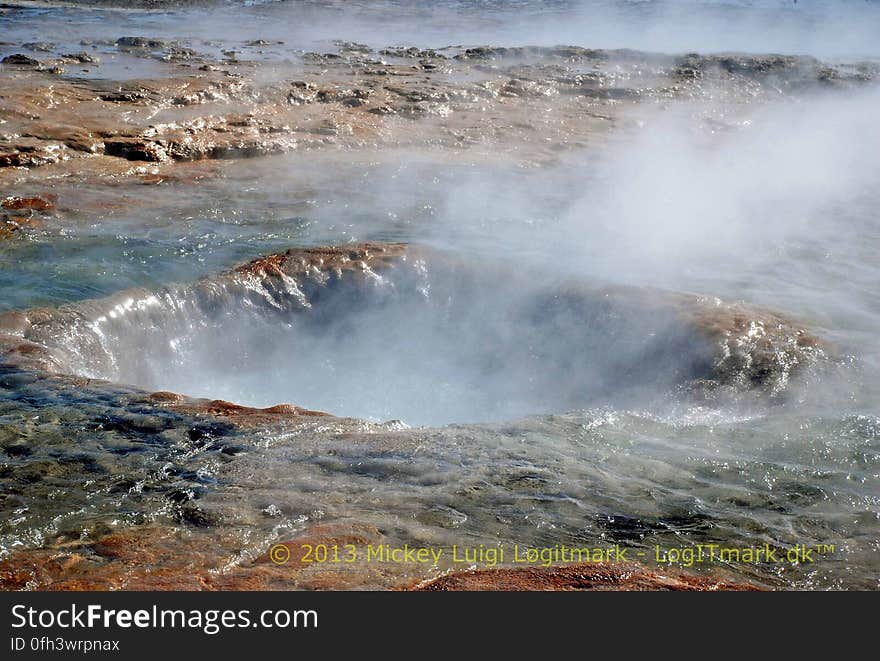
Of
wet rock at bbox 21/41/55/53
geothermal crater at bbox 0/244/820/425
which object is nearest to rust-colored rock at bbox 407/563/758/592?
geothermal crater at bbox 0/244/820/425

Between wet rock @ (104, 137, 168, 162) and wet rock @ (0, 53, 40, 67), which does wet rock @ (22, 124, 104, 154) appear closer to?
wet rock @ (104, 137, 168, 162)

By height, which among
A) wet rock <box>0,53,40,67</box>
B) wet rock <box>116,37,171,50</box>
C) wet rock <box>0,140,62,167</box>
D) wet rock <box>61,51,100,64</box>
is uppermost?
wet rock <box>116,37,171,50</box>

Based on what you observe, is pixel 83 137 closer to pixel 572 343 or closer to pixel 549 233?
pixel 549 233

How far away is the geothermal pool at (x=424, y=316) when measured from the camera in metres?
3.12

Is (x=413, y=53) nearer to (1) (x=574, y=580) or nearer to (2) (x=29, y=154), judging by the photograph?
(2) (x=29, y=154)

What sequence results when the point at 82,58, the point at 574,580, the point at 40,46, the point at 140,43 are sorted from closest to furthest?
the point at 574,580
the point at 82,58
the point at 40,46
the point at 140,43

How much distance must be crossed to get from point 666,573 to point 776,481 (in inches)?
39.6

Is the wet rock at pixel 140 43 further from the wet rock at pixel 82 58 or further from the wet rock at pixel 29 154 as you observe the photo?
the wet rock at pixel 29 154

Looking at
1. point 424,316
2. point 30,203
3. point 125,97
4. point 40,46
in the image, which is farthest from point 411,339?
point 40,46

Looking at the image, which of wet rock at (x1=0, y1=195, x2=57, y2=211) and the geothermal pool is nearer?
the geothermal pool

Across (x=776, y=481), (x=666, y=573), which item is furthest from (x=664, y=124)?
(x=666, y=573)

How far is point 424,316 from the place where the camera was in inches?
247

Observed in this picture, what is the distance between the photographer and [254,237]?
22.9ft

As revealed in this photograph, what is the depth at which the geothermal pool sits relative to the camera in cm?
312
